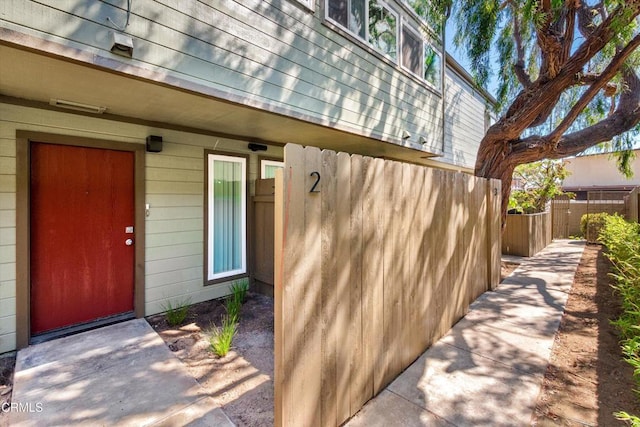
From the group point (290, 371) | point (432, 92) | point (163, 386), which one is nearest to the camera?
point (290, 371)

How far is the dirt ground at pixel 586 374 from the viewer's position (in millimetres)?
2244

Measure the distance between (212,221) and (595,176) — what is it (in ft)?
84.3

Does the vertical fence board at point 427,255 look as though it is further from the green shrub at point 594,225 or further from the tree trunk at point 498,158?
the green shrub at point 594,225

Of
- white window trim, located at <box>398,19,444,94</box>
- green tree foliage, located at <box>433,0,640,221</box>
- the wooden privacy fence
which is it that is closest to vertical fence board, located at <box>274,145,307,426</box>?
the wooden privacy fence

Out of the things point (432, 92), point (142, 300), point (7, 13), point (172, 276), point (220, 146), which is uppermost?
point (432, 92)

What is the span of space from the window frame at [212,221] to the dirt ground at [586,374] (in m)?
4.21

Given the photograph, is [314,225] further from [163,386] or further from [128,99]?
[128,99]

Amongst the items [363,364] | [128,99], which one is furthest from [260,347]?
[128,99]

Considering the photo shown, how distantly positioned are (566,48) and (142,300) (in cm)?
791

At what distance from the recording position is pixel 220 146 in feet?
16.2

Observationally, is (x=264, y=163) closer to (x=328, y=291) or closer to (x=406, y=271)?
(x=406, y=271)

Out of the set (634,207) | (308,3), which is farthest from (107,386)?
(634,207)

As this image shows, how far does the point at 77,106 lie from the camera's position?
11.4ft

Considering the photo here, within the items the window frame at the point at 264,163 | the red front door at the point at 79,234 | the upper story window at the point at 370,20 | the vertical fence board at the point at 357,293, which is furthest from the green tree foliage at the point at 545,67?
the red front door at the point at 79,234
